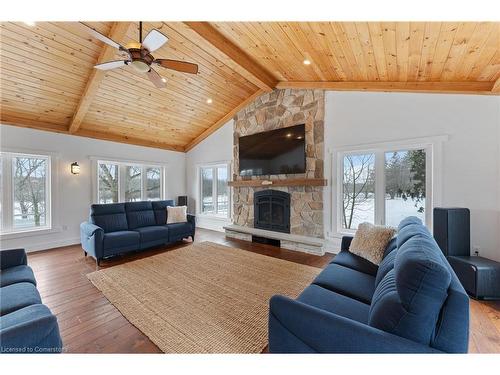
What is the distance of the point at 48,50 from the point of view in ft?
10.2

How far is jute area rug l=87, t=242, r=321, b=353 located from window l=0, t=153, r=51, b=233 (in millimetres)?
2657

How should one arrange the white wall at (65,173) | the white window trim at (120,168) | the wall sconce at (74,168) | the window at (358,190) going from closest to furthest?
the window at (358,190) < the white wall at (65,173) < the wall sconce at (74,168) < the white window trim at (120,168)

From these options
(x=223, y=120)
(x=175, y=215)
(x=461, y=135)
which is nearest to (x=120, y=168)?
(x=175, y=215)

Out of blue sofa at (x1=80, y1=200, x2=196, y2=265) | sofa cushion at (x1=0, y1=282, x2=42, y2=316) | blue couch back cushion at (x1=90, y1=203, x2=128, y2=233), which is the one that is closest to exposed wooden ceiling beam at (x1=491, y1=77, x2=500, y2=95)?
sofa cushion at (x1=0, y1=282, x2=42, y2=316)

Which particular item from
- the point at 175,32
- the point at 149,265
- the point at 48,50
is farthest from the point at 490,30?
the point at 48,50

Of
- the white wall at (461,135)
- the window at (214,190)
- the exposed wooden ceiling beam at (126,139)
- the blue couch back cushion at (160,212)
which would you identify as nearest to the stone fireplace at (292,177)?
the window at (214,190)

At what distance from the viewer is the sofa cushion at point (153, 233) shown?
4.08 meters

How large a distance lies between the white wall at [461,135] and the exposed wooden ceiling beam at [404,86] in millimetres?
117

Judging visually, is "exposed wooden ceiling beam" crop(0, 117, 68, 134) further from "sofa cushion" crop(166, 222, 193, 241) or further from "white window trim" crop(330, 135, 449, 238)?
"white window trim" crop(330, 135, 449, 238)

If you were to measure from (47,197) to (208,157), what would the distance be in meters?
3.73

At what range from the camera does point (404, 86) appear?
133 inches

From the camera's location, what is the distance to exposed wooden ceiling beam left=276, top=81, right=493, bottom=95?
289 centimetres

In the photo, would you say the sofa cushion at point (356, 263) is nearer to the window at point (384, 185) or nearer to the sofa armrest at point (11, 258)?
the window at point (384, 185)
